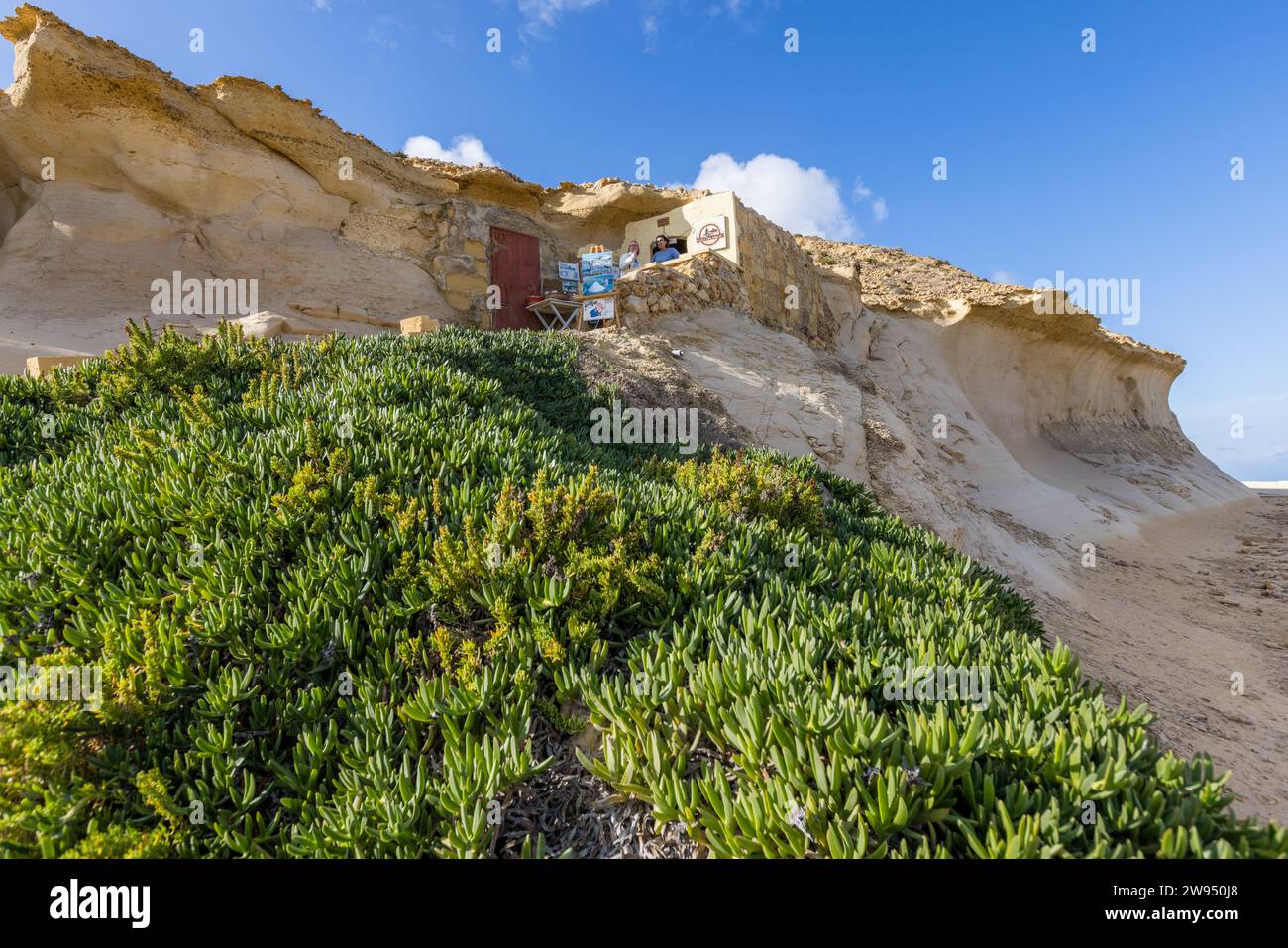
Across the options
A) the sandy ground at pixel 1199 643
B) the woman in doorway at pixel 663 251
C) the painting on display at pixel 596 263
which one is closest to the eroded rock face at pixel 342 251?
the woman in doorway at pixel 663 251

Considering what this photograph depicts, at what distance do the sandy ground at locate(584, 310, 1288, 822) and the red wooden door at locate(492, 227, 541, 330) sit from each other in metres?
6.92

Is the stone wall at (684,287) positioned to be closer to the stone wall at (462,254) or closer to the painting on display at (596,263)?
the painting on display at (596,263)

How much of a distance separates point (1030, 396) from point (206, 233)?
29541 mm

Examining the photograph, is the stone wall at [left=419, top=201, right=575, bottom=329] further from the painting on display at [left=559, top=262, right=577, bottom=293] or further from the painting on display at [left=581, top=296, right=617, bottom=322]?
the painting on display at [left=581, top=296, right=617, bottom=322]

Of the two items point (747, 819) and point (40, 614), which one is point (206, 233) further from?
point (747, 819)

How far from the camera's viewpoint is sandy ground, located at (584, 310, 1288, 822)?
257 inches

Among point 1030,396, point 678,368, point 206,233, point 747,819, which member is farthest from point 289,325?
point 1030,396

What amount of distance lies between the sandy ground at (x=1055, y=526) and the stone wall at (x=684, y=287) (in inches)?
22.6

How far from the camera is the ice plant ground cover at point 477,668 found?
72.0 inches

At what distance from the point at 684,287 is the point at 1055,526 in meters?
11.1

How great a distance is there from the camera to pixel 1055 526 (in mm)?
13570

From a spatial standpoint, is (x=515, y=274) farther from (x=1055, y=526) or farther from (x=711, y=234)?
(x=1055, y=526)

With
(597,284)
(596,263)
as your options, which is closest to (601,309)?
(597,284)

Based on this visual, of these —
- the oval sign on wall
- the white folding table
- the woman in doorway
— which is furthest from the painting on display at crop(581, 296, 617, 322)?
the oval sign on wall
